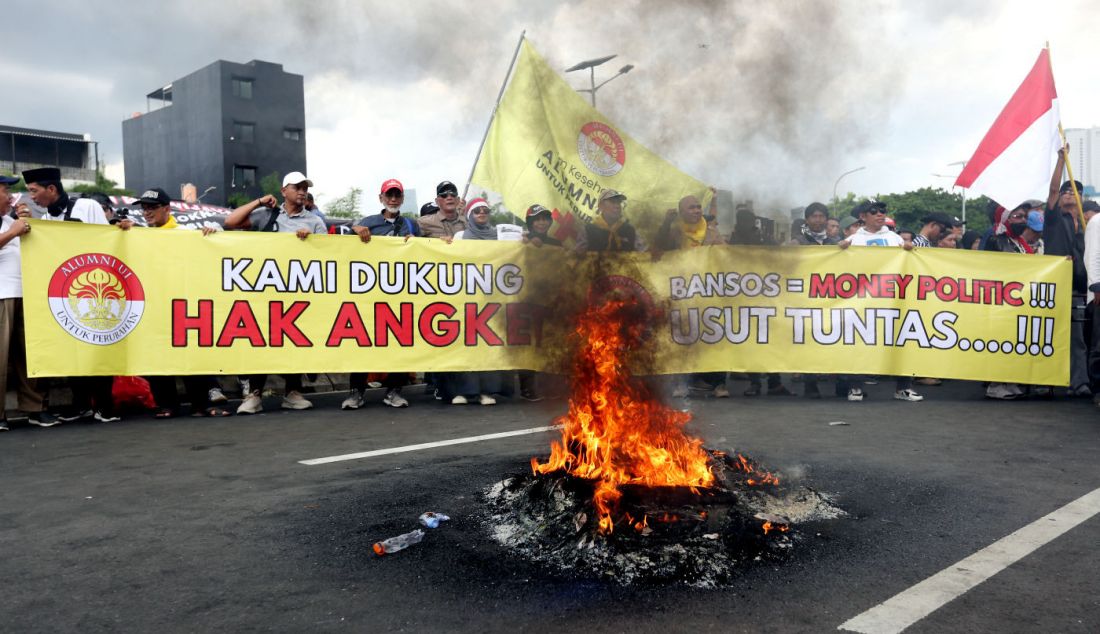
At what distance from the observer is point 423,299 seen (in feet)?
28.7

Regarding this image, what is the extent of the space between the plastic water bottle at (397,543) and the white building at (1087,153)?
79163 millimetres

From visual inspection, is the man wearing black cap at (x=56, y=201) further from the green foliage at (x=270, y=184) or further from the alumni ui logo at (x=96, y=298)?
the green foliage at (x=270, y=184)

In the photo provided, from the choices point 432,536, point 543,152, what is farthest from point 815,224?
point 432,536

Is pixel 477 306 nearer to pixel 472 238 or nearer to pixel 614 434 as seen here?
pixel 472 238

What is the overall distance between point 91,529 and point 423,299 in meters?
4.93

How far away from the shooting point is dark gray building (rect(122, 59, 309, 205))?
61.3m

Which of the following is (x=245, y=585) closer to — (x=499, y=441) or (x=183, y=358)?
(x=499, y=441)

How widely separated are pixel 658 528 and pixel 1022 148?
738 centimetres

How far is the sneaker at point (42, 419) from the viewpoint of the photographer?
7.48 meters

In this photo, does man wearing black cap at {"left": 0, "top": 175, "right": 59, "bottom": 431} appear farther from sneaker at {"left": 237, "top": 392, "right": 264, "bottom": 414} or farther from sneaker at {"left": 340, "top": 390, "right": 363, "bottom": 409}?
sneaker at {"left": 340, "top": 390, "right": 363, "bottom": 409}

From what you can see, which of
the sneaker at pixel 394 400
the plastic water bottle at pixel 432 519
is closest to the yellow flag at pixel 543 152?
the sneaker at pixel 394 400

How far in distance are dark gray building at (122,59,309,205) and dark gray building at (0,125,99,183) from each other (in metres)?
6.14

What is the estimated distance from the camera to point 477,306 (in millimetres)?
8922

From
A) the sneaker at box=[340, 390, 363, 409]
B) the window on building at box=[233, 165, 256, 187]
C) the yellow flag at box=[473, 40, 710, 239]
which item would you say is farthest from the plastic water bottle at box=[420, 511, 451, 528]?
the window on building at box=[233, 165, 256, 187]
